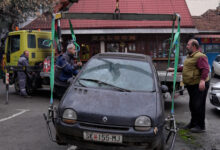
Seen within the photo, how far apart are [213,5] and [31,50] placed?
78.5 ft

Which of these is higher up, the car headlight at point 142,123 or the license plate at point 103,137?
the car headlight at point 142,123

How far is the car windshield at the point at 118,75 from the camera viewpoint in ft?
15.4

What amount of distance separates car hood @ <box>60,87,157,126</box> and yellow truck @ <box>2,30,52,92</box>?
257 inches

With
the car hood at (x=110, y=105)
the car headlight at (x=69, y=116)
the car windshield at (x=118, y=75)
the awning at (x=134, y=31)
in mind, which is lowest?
the car headlight at (x=69, y=116)

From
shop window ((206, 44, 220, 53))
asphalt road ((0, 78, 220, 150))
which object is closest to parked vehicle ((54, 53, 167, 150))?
asphalt road ((0, 78, 220, 150))

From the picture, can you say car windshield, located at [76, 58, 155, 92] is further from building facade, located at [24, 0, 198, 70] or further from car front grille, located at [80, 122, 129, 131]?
building facade, located at [24, 0, 198, 70]

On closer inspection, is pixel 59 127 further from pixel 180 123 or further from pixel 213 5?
pixel 213 5

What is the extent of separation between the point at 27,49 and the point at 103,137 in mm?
7669

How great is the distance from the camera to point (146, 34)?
21578 mm

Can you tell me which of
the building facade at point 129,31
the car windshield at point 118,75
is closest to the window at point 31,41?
the car windshield at point 118,75

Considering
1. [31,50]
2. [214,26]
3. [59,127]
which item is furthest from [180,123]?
[214,26]

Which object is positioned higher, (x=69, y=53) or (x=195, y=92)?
(x=69, y=53)

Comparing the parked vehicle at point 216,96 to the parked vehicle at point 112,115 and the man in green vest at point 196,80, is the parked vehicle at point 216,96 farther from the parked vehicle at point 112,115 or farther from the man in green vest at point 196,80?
the parked vehicle at point 112,115

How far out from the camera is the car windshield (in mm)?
4699
